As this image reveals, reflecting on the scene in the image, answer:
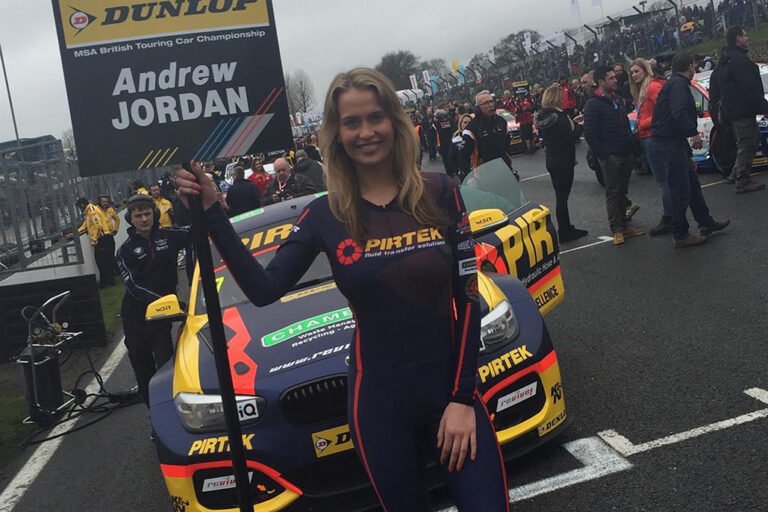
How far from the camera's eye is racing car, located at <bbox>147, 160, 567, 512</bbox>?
3.67 meters

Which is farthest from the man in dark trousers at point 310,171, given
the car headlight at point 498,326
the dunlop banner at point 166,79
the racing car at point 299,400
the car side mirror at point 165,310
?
the dunlop banner at point 166,79

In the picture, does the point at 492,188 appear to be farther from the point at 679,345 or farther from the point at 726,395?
the point at 726,395

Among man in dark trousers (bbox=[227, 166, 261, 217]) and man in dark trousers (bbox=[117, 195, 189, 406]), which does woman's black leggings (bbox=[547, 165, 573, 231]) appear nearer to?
man in dark trousers (bbox=[227, 166, 261, 217])

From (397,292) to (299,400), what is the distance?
1499 mm

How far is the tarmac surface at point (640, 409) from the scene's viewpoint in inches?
151

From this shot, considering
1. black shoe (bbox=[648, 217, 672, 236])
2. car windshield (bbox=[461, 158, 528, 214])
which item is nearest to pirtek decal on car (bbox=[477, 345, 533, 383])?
car windshield (bbox=[461, 158, 528, 214])

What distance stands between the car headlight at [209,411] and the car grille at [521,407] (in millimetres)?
1100

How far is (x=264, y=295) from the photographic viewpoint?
2.46 meters

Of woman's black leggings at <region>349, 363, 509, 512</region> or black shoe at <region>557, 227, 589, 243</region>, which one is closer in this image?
woman's black leggings at <region>349, 363, 509, 512</region>

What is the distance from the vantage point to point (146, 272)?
244 inches

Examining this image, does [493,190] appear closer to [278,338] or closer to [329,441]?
[278,338]

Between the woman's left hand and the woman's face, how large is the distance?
2.58 feet

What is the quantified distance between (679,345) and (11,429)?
18.3ft

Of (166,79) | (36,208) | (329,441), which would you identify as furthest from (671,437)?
(36,208)
